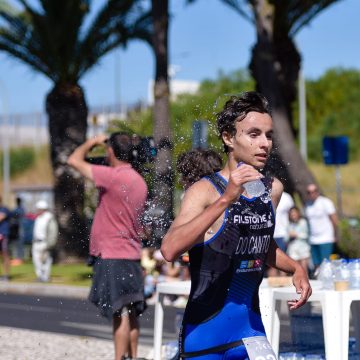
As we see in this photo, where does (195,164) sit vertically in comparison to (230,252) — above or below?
Answer: above

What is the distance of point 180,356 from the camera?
4.64 meters

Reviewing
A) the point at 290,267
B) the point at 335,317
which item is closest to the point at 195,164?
the point at 290,267

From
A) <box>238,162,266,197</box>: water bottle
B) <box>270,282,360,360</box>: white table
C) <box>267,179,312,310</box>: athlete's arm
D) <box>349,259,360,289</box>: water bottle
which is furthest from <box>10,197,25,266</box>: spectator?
<box>238,162,266,197</box>: water bottle

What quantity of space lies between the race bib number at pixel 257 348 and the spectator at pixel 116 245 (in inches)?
97.6

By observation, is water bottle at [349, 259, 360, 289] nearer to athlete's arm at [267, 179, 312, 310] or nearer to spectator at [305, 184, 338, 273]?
athlete's arm at [267, 179, 312, 310]

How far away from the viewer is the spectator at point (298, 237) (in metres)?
16.7

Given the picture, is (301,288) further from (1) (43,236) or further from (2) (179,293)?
(1) (43,236)

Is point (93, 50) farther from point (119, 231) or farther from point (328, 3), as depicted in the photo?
point (119, 231)

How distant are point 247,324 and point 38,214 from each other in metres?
16.9

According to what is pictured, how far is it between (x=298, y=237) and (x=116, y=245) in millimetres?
9437

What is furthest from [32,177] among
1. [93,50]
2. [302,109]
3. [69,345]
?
[69,345]

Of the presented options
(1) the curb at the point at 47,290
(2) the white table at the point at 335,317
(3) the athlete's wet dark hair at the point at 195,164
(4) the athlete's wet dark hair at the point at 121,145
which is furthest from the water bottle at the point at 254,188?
(1) the curb at the point at 47,290

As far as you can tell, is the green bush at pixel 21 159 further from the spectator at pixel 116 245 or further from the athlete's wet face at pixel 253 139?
the athlete's wet face at pixel 253 139

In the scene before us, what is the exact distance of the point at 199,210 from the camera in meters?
4.43
